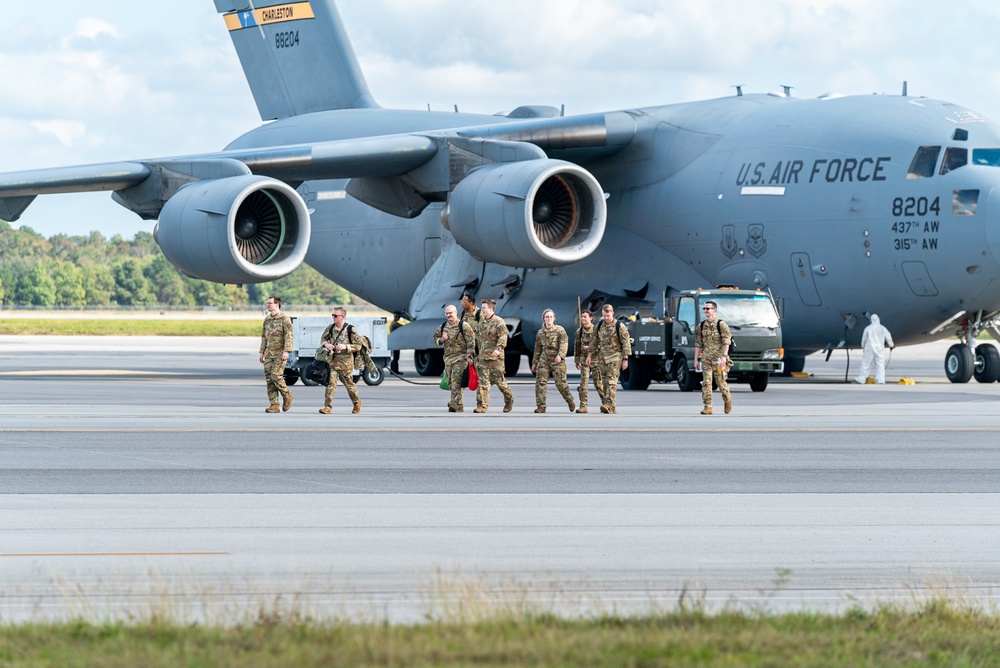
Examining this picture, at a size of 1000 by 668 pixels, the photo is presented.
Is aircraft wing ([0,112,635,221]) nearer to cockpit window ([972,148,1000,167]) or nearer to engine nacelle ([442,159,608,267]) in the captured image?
engine nacelle ([442,159,608,267])

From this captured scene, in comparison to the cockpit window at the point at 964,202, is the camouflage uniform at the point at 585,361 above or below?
below

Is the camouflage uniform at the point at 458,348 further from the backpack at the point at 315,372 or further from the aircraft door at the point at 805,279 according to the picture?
the backpack at the point at 315,372

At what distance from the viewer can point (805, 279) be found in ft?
82.9

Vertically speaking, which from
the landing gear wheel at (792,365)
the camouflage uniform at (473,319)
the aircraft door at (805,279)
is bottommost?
the landing gear wheel at (792,365)

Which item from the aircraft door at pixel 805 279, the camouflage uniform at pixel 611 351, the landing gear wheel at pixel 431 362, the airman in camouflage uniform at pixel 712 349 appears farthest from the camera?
the landing gear wheel at pixel 431 362

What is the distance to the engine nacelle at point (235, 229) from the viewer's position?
78.0ft

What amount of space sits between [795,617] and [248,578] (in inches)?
104

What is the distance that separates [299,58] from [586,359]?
57.2 ft

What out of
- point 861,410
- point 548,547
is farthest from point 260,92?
point 548,547

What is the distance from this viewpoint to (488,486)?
1127 centimetres

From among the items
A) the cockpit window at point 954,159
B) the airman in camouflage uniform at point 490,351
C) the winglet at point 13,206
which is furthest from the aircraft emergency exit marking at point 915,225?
the winglet at point 13,206

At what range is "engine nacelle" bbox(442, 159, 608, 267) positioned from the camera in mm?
23953

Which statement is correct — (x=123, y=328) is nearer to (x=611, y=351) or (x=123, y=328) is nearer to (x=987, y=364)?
(x=987, y=364)

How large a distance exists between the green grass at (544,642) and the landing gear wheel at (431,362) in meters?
24.0
